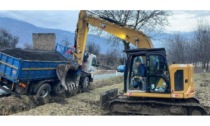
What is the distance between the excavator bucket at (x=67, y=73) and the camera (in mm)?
13163

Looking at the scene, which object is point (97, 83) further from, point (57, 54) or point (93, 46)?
point (93, 46)

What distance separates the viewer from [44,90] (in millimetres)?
12516

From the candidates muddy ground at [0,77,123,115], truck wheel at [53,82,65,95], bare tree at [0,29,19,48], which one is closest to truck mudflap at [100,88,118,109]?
muddy ground at [0,77,123,115]

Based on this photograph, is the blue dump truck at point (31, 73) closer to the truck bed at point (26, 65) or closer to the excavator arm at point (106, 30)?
the truck bed at point (26, 65)

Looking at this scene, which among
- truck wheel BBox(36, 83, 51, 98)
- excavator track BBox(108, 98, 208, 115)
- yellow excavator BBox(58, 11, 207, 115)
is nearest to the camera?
excavator track BBox(108, 98, 208, 115)

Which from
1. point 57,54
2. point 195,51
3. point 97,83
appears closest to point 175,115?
point 57,54

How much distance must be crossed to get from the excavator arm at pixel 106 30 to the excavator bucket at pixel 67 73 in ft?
2.44

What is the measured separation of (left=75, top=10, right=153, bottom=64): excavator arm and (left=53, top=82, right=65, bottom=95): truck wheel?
203 cm

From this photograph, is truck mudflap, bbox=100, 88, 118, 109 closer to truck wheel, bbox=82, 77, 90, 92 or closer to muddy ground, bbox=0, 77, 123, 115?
muddy ground, bbox=0, 77, 123, 115

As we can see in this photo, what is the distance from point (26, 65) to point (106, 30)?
4.06 meters

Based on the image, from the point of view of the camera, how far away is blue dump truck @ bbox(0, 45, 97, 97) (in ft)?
36.1

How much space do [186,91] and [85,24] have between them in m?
7.05

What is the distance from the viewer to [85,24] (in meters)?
14.1

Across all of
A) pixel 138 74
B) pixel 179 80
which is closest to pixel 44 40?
pixel 138 74
